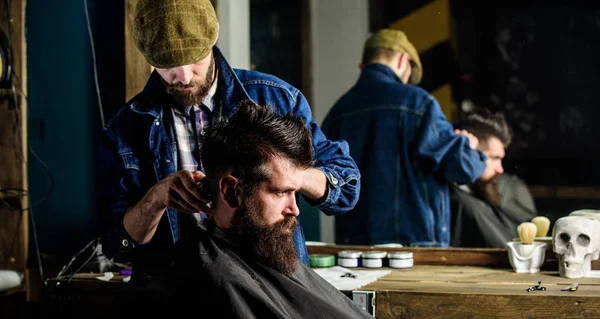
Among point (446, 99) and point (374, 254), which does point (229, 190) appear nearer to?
point (374, 254)

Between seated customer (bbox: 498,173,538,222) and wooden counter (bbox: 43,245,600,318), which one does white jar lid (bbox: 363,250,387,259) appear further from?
seated customer (bbox: 498,173,538,222)

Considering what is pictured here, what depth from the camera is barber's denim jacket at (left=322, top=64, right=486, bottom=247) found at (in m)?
3.10

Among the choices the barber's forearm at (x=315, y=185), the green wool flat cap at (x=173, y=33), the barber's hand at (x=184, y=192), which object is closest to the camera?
the barber's hand at (x=184, y=192)

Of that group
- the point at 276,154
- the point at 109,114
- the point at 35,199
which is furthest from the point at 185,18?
the point at 35,199

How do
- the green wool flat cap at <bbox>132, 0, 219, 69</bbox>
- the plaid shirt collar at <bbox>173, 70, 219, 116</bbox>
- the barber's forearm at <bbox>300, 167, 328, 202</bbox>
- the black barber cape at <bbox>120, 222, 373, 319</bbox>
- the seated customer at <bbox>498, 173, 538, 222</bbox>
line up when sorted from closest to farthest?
the black barber cape at <bbox>120, 222, 373, 319</bbox>, the barber's forearm at <bbox>300, 167, 328, 202</bbox>, the green wool flat cap at <bbox>132, 0, 219, 69</bbox>, the plaid shirt collar at <bbox>173, 70, 219, 116</bbox>, the seated customer at <bbox>498, 173, 538, 222</bbox>

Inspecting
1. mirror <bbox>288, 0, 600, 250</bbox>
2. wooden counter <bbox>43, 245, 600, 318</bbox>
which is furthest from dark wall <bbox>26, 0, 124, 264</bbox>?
mirror <bbox>288, 0, 600, 250</bbox>

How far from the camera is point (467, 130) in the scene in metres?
3.06

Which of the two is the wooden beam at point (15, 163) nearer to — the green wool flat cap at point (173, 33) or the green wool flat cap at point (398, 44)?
the green wool flat cap at point (173, 33)

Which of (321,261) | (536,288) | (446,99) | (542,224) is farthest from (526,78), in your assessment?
(321,261)

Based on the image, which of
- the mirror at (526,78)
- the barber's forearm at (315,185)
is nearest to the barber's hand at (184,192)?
the barber's forearm at (315,185)

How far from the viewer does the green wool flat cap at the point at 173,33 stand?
7.39 ft

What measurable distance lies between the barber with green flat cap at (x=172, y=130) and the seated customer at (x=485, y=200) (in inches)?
30.5

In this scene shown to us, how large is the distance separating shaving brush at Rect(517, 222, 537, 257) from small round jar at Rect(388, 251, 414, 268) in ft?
1.46

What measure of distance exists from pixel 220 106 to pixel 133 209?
459mm
